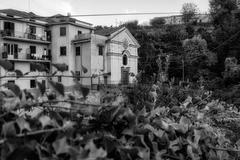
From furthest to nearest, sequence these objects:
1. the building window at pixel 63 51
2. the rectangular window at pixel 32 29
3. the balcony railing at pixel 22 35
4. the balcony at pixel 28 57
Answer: the building window at pixel 63 51 < the rectangular window at pixel 32 29 < the balcony at pixel 28 57 < the balcony railing at pixel 22 35

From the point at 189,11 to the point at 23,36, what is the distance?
2735 centimetres

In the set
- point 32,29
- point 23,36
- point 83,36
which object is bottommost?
point 23,36

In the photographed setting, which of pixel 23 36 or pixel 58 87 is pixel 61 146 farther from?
pixel 23 36

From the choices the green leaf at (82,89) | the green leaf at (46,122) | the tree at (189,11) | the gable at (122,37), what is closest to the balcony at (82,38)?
the gable at (122,37)

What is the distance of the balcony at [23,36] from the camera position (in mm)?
22658

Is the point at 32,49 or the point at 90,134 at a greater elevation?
the point at 32,49

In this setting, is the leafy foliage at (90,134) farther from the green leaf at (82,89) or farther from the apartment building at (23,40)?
the apartment building at (23,40)

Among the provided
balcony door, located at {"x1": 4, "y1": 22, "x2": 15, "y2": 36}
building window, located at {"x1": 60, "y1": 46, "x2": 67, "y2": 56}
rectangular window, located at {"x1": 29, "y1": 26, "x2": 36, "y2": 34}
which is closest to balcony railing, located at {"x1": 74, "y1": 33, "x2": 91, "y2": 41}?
building window, located at {"x1": 60, "y1": 46, "x2": 67, "y2": 56}

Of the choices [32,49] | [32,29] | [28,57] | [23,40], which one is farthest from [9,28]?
[28,57]

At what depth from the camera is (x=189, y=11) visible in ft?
137

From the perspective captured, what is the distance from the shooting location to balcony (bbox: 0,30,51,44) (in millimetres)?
22658

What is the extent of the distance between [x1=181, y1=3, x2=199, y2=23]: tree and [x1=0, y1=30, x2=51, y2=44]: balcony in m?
22.7

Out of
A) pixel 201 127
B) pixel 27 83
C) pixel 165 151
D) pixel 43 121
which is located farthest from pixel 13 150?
pixel 27 83

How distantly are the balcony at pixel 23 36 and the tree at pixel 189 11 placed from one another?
2273cm
